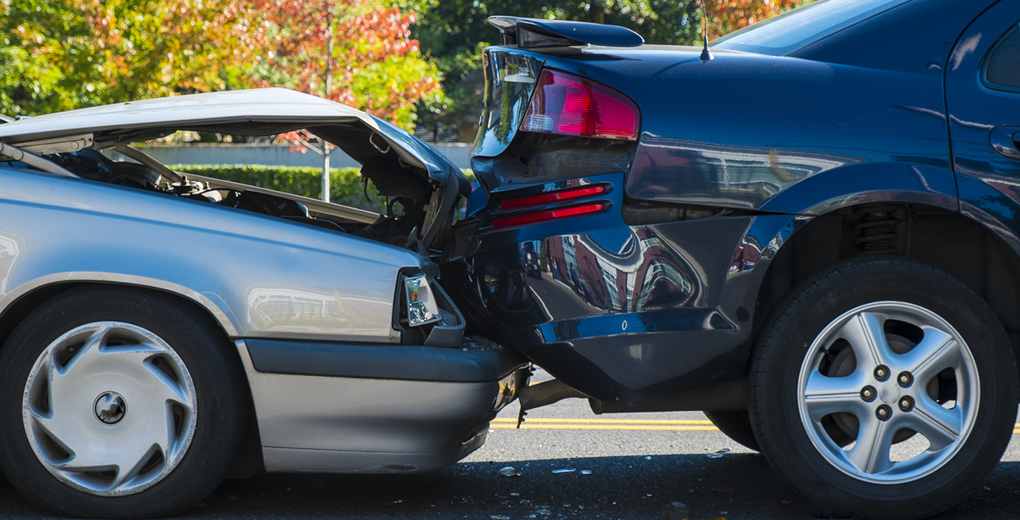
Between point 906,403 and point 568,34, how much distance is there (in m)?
1.57

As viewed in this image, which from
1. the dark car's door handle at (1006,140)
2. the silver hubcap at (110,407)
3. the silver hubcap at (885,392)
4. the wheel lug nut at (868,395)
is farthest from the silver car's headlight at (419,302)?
the dark car's door handle at (1006,140)

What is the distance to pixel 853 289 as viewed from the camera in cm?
291

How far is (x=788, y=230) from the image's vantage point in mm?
2867

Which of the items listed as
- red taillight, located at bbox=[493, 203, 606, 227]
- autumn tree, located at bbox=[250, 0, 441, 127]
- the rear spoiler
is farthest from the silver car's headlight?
autumn tree, located at bbox=[250, 0, 441, 127]

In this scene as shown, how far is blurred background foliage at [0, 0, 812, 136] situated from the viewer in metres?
12.7

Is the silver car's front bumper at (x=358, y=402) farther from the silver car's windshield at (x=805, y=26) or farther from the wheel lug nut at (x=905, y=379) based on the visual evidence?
the silver car's windshield at (x=805, y=26)

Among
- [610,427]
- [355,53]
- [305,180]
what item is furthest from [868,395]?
[305,180]

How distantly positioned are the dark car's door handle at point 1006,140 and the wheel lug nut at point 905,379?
0.75 meters

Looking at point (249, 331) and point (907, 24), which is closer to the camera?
point (249, 331)

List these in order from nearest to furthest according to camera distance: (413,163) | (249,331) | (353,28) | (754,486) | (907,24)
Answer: (249,331) → (907,24) → (413,163) → (754,486) → (353,28)

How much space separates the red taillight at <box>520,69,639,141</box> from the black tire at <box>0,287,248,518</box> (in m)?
1.27

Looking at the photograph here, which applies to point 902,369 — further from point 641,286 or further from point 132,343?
point 132,343

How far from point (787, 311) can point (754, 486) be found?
3.11 ft

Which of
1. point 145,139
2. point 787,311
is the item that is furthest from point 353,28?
point 787,311
